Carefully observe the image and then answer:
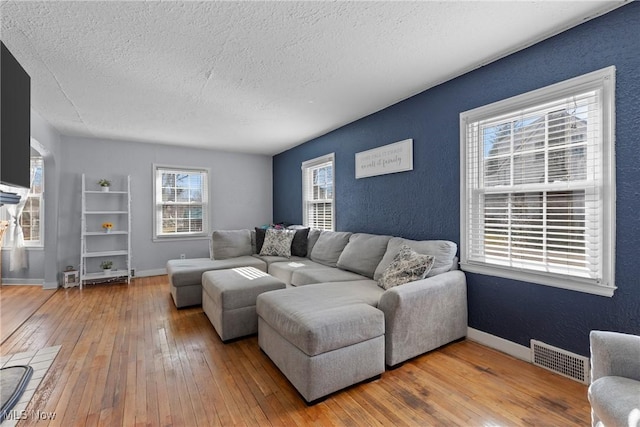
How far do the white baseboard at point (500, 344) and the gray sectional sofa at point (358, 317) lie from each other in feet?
0.34

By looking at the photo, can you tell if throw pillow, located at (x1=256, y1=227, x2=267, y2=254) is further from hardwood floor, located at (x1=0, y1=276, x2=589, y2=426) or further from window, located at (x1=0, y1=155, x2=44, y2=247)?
window, located at (x1=0, y1=155, x2=44, y2=247)

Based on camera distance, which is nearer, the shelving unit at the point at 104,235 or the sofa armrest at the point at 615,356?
the sofa armrest at the point at 615,356

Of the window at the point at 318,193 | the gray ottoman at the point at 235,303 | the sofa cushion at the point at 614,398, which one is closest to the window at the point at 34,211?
the gray ottoman at the point at 235,303

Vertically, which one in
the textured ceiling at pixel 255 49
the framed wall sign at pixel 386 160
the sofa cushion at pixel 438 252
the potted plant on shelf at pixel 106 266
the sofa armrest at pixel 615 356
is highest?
the textured ceiling at pixel 255 49

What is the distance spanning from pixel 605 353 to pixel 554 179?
1285mm

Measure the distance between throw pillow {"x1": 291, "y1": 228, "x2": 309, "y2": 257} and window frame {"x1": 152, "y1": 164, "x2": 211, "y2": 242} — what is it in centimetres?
222

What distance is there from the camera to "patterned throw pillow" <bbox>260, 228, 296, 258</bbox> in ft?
14.4

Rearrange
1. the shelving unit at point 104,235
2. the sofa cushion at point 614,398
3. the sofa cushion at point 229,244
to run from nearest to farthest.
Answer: the sofa cushion at point 614,398, the sofa cushion at point 229,244, the shelving unit at point 104,235

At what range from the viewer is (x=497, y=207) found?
2.47m

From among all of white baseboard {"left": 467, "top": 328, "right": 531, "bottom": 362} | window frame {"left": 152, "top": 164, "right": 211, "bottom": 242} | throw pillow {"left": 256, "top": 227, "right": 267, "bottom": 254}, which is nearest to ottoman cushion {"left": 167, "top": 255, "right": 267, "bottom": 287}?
throw pillow {"left": 256, "top": 227, "right": 267, "bottom": 254}

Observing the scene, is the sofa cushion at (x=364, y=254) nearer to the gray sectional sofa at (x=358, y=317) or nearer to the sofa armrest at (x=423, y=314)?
the gray sectional sofa at (x=358, y=317)

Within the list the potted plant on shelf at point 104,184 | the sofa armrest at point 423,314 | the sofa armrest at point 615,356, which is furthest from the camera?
the potted plant on shelf at point 104,184

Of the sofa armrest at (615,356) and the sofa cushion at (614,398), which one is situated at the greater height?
the sofa armrest at (615,356)

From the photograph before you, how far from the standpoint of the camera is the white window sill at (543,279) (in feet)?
6.15
